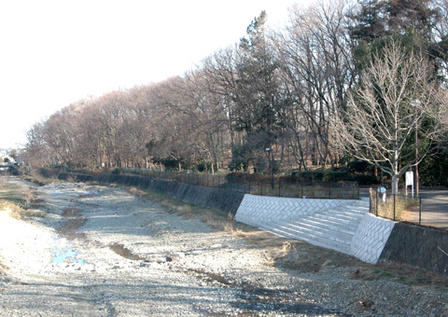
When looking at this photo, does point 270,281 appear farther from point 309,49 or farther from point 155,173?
point 155,173

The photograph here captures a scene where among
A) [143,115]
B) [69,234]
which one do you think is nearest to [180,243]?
[69,234]

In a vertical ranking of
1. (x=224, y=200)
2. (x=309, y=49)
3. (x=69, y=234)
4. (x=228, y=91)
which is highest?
(x=309, y=49)

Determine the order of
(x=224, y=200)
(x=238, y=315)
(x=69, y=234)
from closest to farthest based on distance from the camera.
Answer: (x=238, y=315) < (x=69, y=234) < (x=224, y=200)

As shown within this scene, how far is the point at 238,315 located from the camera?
10766 mm

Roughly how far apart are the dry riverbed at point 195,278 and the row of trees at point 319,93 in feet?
25.6

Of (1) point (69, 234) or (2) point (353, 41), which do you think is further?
(2) point (353, 41)

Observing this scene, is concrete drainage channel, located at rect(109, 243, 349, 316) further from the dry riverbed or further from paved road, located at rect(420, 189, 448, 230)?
paved road, located at rect(420, 189, 448, 230)

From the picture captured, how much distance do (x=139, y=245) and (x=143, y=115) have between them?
41368 millimetres

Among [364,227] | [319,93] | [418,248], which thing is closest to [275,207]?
[364,227]

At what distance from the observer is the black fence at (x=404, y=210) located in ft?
45.9

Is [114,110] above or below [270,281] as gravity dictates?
above

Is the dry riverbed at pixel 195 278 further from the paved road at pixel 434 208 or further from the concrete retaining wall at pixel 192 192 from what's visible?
the concrete retaining wall at pixel 192 192

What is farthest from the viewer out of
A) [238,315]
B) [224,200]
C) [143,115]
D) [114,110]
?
[114,110]

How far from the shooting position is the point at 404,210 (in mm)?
16031
